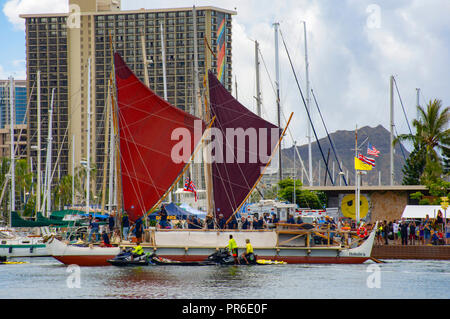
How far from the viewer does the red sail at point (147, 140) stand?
5188 centimetres

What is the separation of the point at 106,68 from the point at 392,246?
132495 mm

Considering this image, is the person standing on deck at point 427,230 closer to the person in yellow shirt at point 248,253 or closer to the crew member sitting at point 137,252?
the person in yellow shirt at point 248,253

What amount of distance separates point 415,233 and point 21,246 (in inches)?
1270

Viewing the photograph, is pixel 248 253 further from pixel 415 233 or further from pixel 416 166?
pixel 416 166

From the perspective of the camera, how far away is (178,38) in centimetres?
17612

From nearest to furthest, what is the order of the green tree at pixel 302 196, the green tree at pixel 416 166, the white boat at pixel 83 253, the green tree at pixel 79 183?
the white boat at pixel 83 253, the green tree at pixel 302 196, the green tree at pixel 416 166, the green tree at pixel 79 183

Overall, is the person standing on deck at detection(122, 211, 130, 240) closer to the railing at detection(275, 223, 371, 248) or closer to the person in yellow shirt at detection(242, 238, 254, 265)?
the person in yellow shirt at detection(242, 238, 254, 265)

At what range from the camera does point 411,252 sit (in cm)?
5512

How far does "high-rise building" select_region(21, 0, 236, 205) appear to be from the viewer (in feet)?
572

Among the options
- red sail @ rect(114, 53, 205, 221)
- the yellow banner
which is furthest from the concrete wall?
red sail @ rect(114, 53, 205, 221)

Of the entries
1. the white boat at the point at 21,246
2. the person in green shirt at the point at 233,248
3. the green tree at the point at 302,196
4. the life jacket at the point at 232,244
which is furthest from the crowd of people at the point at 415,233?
the white boat at the point at 21,246

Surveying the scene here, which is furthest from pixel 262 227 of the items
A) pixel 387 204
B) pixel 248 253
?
pixel 387 204

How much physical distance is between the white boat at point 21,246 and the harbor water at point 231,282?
9223 millimetres
